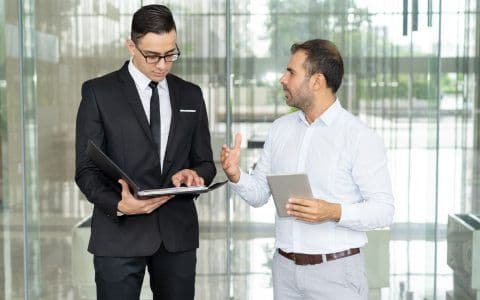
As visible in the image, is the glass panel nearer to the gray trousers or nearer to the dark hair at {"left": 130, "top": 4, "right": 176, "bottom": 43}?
the dark hair at {"left": 130, "top": 4, "right": 176, "bottom": 43}

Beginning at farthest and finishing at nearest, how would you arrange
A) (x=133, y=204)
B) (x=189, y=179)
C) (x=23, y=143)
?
(x=23, y=143), (x=189, y=179), (x=133, y=204)

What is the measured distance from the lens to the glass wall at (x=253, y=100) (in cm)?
527

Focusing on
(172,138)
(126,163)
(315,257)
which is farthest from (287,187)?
(126,163)

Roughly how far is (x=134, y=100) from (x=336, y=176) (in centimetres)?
85

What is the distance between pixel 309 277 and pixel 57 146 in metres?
2.97

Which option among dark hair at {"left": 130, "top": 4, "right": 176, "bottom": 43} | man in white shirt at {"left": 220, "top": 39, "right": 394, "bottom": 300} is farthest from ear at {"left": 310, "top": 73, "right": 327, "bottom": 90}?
dark hair at {"left": 130, "top": 4, "right": 176, "bottom": 43}

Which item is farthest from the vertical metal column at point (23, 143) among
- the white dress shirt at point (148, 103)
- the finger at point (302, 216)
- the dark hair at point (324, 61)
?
the finger at point (302, 216)

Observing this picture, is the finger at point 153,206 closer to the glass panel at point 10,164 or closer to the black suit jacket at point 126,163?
the black suit jacket at point 126,163

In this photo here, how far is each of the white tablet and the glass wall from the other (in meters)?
2.32

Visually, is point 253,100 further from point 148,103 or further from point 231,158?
point 231,158

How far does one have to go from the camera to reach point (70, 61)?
5.44 m

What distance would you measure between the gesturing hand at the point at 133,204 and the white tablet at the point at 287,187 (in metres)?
0.44

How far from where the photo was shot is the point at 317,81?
9.92 feet

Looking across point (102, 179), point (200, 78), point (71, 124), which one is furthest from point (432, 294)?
point (102, 179)
